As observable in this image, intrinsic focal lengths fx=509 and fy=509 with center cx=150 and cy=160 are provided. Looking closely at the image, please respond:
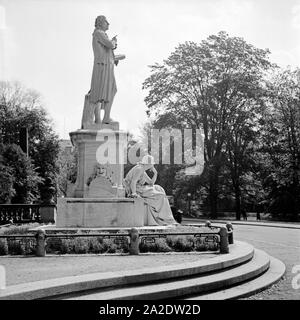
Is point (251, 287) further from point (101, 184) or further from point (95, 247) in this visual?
point (101, 184)

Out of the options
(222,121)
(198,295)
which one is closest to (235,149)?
(222,121)

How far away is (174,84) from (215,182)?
9.62m

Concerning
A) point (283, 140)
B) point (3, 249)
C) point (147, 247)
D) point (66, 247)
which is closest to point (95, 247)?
point (66, 247)

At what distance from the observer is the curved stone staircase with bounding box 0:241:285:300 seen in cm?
798

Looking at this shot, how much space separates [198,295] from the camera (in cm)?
924

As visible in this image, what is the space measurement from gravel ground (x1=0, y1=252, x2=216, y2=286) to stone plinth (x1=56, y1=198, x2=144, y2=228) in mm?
3787

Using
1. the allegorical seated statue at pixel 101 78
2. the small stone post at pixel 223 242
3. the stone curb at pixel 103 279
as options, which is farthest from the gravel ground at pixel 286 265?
the allegorical seated statue at pixel 101 78

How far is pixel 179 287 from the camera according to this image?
898cm

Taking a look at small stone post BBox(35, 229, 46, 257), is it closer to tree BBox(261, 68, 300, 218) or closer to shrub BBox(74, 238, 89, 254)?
shrub BBox(74, 238, 89, 254)

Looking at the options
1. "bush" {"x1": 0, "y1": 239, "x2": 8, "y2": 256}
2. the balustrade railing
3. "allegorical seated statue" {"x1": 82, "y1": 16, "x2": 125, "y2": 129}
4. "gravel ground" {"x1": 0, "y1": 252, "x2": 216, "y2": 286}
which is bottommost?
"gravel ground" {"x1": 0, "y1": 252, "x2": 216, "y2": 286}

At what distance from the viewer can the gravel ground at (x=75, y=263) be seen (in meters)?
9.46

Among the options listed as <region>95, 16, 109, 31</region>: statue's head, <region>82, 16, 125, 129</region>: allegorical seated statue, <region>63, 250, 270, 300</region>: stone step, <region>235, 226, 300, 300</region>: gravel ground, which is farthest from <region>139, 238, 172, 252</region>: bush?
<region>95, 16, 109, 31</region>: statue's head

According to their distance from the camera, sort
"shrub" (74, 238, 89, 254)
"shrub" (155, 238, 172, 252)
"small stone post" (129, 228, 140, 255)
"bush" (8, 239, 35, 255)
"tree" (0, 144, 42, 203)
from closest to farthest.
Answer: "small stone post" (129, 228, 140, 255) < "shrub" (74, 238, 89, 254) < "bush" (8, 239, 35, 255) < "shrub" (155, 238, 172, 252) < "tree" (0, 144, 42, 203)

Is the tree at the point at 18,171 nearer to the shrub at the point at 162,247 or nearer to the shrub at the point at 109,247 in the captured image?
the shrub at the point at 109,247
